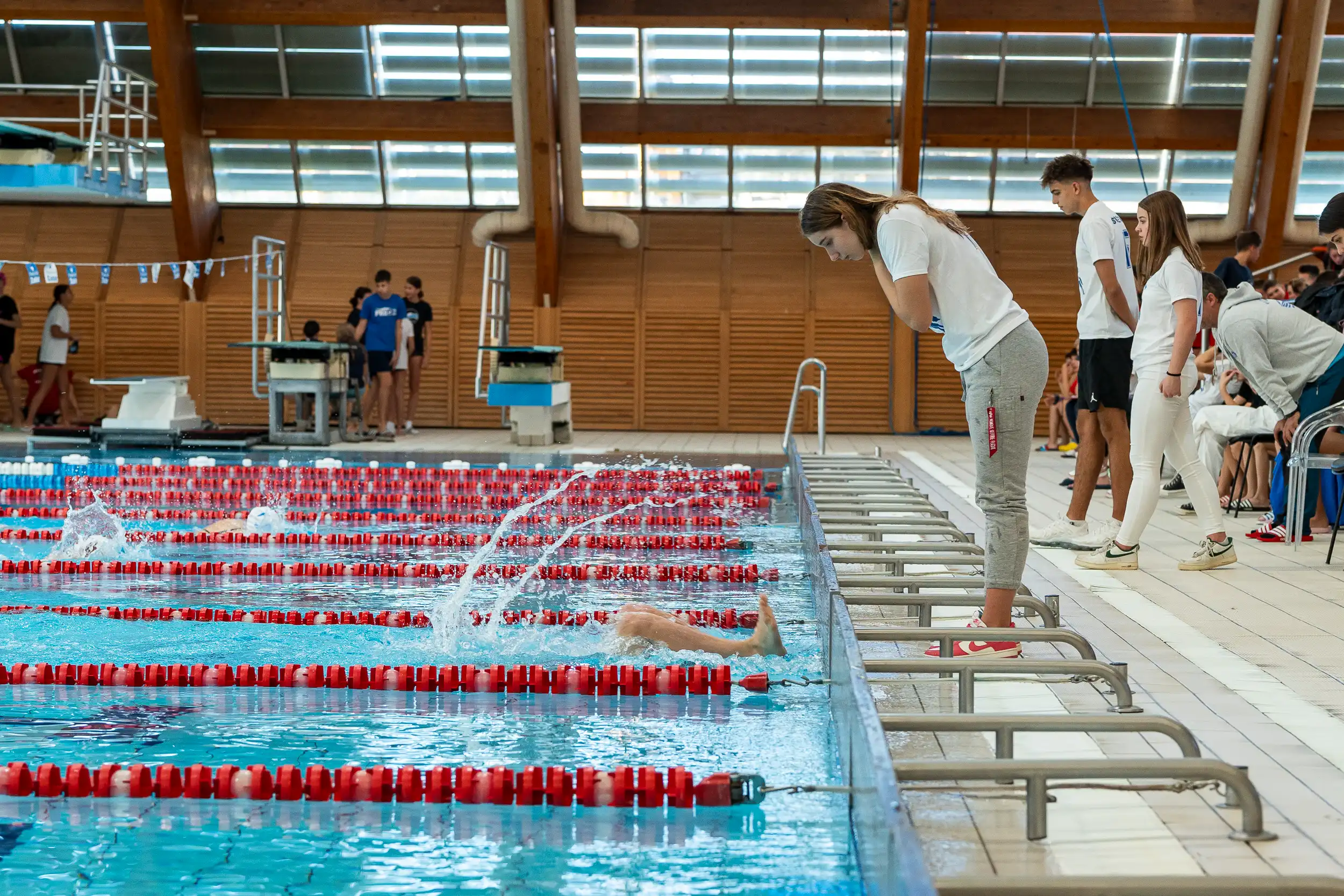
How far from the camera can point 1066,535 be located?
596cm

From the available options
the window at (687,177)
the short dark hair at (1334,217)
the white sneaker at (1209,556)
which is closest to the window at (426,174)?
the window at (687,177)

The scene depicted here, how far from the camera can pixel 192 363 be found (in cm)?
1576

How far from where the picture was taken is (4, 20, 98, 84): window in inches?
599

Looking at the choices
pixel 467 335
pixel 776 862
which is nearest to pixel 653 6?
pixel 467 335

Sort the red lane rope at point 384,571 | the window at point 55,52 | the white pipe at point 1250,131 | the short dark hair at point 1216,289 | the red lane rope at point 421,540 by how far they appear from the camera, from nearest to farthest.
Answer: the red lane rope at point 384,571, the short dark hair at point 1216,289, the red lane rope at point 421,540, the white pipe at point 1250,131, the window at point 55,52

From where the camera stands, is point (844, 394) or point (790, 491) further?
point (844, 394)

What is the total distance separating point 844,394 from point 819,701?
1221 centimetres

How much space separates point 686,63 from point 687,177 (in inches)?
55.3

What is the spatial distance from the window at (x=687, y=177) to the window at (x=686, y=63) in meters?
0.68

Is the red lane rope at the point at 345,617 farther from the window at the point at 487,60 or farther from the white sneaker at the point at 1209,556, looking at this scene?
the window at the point at 487,60

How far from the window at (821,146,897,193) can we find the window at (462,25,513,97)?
393 cm

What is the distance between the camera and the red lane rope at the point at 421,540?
700cm

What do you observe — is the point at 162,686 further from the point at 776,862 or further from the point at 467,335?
the point at 467,335

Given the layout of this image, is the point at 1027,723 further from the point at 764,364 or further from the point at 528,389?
the point at 764,364
